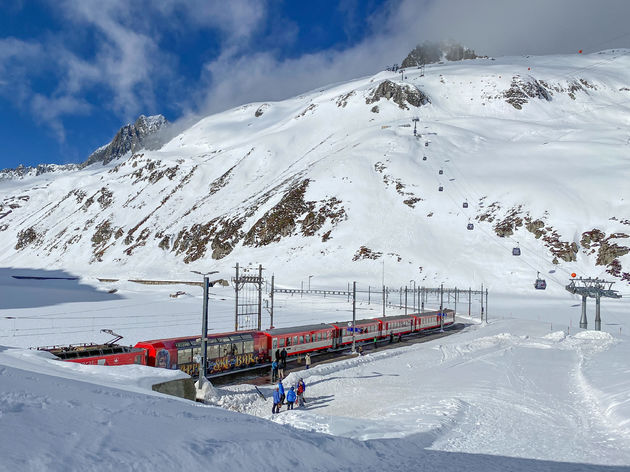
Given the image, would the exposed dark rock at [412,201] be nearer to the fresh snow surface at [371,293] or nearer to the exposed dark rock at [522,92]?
the fresh snow surface at [371,293]

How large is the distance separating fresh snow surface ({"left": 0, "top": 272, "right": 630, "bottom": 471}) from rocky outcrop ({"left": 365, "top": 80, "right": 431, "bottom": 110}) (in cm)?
13601

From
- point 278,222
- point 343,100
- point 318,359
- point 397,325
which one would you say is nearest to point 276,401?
point 318,359

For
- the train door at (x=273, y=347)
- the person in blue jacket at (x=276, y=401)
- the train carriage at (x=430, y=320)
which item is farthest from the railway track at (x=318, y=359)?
the person in blue jacket at (x=276, y=401)

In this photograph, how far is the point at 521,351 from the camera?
3538 cm

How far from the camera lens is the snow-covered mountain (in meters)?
87.0

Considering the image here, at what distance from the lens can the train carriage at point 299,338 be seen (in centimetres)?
3175

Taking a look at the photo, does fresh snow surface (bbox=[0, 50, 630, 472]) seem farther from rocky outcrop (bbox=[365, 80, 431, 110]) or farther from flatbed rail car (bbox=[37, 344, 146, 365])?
rocky outcrop (bbox=[365, 80, 431, 110])

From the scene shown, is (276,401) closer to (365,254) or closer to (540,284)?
(540,284)

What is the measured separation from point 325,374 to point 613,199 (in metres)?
86.4

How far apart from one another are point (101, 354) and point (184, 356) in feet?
14.9

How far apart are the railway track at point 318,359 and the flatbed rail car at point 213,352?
1.65 feet

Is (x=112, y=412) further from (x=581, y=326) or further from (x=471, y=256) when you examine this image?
(x=471, y=256)

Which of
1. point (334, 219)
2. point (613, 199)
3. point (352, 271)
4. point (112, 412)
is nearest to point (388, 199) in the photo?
point (334, 219)

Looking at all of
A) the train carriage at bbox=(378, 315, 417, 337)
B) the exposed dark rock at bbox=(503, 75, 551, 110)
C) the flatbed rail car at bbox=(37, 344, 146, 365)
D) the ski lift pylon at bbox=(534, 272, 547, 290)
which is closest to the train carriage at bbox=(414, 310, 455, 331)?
the train carriage at bbox=(378, 315, 417, 337)
